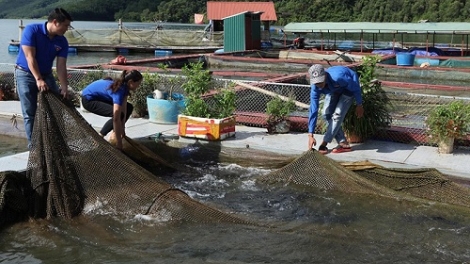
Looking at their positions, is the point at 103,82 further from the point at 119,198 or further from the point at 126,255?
the point at 126,255

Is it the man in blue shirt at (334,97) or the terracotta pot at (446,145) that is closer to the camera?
the man in blue shirt at (334,97)

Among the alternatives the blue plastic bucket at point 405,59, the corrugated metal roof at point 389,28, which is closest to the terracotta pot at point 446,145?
the blue plastic bucket at point 405,59

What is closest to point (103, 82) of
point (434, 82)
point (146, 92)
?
point (146, 92)

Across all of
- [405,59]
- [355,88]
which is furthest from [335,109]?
[405,59]

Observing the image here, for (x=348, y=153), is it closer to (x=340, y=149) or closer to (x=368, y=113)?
(x=340, y=149)

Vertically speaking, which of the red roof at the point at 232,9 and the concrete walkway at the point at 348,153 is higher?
the red roof at the point at 232,9

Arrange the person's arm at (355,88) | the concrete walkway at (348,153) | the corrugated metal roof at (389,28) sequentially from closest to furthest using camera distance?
the concrete walkway at (348,153), the person's arm at (355,88), the corrugated metal roof at (389,28)

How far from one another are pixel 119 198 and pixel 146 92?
5.01 meters

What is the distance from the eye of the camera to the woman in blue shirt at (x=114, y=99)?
7305 millimetres

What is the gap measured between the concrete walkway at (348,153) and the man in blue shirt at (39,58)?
1027 millimetres

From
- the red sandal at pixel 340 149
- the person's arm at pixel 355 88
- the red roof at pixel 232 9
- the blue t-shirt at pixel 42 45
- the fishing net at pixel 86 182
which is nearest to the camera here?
the fishing net at pixel 86 182

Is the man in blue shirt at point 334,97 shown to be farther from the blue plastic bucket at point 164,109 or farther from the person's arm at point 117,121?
the blue plastic bucket at point 164,109

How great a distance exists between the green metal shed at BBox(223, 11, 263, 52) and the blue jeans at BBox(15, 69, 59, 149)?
23.5m

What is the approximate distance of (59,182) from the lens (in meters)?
6.02
